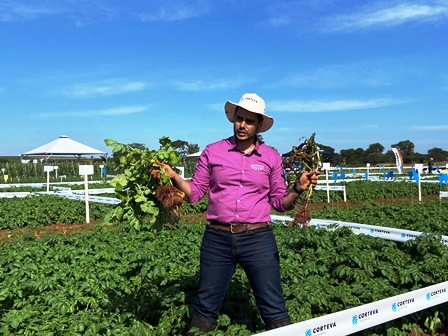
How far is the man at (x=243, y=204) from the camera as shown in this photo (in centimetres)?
349

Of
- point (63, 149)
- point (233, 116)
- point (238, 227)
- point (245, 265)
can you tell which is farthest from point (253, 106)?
point (63, 149)

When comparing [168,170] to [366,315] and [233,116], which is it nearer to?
[233,116]

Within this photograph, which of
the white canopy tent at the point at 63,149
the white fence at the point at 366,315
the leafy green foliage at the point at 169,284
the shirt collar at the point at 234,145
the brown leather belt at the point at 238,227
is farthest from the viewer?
the white canopy tent at the point at 63,149

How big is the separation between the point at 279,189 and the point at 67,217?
519 inches

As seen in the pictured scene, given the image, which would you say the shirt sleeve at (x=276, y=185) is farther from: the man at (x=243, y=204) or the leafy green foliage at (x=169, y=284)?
the leafy green foliage at (x=169, y=284)

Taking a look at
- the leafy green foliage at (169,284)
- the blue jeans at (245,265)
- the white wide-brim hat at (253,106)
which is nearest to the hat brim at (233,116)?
the white wide-brim hat at (253,106)

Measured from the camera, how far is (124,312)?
15.6 feet

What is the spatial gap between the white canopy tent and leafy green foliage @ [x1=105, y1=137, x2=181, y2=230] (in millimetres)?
36046

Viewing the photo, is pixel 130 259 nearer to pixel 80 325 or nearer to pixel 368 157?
pixel 80 325

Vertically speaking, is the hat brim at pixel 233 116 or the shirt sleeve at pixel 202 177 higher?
the hat brim at pixel 233 116

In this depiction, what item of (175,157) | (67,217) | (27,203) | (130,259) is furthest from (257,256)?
(27,203)

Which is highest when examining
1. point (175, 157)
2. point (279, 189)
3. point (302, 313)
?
point (175, 157)

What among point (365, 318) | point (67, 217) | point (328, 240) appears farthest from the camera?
point (67, 217)

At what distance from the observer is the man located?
3.49m
